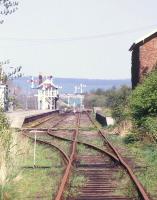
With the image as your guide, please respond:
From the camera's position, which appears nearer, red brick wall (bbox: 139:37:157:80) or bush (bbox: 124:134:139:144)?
bush (bbox: 124:134:139:144)

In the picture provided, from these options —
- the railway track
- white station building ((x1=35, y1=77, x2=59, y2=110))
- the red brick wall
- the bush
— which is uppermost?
the red brick wall

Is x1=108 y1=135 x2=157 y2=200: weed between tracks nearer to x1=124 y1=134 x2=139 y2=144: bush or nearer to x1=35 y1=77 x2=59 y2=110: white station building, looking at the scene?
x1=124 y1=134 x2=139 y2=144: bush

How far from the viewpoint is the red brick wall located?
39.3 metres

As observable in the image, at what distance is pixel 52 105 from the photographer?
5910 inches

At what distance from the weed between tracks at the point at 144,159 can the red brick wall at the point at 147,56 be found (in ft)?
33.4

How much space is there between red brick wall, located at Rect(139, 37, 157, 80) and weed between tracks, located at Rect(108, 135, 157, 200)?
10179mm

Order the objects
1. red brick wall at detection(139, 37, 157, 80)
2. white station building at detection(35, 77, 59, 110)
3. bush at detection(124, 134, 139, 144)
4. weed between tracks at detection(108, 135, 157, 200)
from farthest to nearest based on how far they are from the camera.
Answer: white station building at detection(35, 77, 59, 110), red brick wall at detection(139, 37, 157, 80), bush at detection(124, 134, 139, 144), weed between tracks at detection(108, 135, 157, 200)

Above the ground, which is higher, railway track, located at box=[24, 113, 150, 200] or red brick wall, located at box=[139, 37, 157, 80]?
red brick wall, located at box=[139, 37, 157, 80]

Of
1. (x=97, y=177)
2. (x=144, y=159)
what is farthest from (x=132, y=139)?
(x=97, y=177)

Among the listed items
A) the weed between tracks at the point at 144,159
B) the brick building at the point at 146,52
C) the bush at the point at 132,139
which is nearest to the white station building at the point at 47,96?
the brick building at the point at 146,52

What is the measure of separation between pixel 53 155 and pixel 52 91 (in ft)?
426

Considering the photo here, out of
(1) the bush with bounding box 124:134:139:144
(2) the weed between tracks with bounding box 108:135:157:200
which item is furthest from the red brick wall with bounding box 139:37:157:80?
(1) the bush with bounding box 124:134:139:144

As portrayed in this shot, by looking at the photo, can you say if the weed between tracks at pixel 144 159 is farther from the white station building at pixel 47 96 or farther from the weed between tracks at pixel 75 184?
the white station building at pixel 47 96

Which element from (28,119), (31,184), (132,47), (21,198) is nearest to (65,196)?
(21,198)
